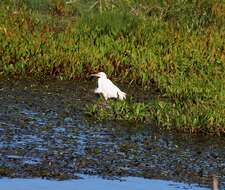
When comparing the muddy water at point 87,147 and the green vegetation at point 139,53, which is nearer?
the muddy water at point 87,147

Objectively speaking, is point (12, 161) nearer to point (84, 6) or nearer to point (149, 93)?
point (149, 93)

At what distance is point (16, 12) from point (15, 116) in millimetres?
4172

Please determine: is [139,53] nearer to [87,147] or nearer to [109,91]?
[109,91]

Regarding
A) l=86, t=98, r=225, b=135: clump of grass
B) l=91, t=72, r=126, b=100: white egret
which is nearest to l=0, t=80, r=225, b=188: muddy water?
l=86, t=98, r=225, b=135: clump of grass

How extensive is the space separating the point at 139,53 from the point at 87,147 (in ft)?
13.1

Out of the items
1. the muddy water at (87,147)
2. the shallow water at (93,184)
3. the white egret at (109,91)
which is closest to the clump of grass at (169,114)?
the muddy water at (87,147)

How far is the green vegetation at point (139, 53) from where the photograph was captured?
10625 millimetres

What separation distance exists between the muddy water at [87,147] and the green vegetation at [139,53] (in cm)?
34

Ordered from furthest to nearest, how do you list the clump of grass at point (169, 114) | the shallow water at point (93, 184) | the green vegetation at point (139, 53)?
the green vegetation at point (139, 53) → the clump of grass at point (169, 114) → the shallow water at point (93, 184)

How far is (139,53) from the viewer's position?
43.0ft

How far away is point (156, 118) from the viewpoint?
34.3ft

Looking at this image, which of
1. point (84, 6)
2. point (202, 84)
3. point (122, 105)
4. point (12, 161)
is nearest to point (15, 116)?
point (122, 105)

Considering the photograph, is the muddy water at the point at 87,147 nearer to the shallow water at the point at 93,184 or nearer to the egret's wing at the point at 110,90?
the shallow water at the point at 93,184

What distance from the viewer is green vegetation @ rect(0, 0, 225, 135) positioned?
10625mm
